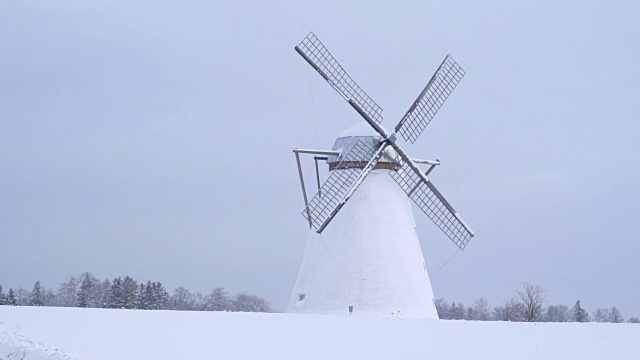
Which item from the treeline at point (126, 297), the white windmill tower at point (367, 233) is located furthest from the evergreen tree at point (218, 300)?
the white windmill tower at point (367, 233)

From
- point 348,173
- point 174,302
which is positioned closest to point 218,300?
point 174,302

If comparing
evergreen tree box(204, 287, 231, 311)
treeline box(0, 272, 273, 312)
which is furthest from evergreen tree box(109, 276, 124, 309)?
evergreen tree box(204, 287, 231, 311)

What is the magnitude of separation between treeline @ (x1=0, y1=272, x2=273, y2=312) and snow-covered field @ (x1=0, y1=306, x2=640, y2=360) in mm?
28189

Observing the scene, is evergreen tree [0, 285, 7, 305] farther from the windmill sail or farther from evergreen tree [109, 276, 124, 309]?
the windmill sail

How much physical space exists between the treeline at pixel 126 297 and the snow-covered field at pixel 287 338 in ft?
92.5

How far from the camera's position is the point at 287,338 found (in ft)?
54.2

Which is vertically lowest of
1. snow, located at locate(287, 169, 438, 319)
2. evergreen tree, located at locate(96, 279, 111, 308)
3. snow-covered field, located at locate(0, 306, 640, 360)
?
snow-covered field, located at locate(0, 306, 640, 360)

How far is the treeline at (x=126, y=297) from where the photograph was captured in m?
53.8

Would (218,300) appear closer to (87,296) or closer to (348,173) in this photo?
(87,296)

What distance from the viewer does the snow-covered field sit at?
14938 mm

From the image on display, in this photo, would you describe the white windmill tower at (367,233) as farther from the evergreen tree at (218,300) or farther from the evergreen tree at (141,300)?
the evergreen tree at (218,300)

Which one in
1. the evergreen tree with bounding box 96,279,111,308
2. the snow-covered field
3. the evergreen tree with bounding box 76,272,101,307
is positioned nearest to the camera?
the snow-covered field

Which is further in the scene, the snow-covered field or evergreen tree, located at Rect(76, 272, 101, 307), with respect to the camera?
evergreen tree, located at Rect(76, 272, 101, 307)

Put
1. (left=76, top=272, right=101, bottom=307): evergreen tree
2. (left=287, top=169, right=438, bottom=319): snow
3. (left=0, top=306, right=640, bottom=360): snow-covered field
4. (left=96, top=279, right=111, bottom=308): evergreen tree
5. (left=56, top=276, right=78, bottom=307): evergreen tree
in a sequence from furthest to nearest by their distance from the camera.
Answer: (left=56, top=276, right=78, bottom=307): evergreen tree → (left=96, top=279, right=111, bottom=308): evergreen tree → (left=76, top=272, right=101, bottom=307): evergreen tree → (left=287, top=169, right=438, bottom=319): snow → (left=0, top=306, right=640, bottom=360): snow-covered field
